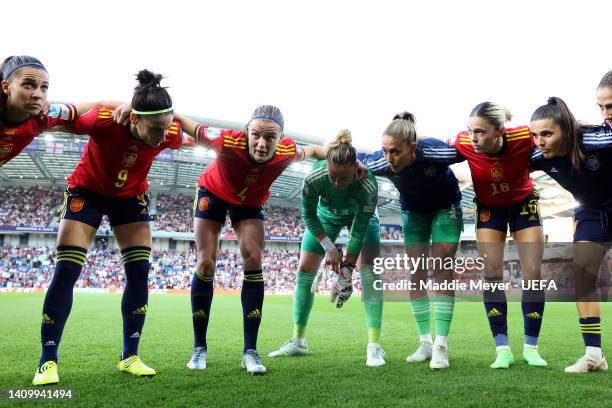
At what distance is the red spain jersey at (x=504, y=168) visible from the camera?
14.8 feet

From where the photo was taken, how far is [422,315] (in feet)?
16.3

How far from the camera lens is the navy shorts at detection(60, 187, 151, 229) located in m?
3.99

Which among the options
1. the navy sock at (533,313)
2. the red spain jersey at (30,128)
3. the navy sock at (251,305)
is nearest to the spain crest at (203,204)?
the navy sock at (251,305)

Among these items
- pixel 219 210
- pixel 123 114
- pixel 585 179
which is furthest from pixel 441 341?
pixel 123 114

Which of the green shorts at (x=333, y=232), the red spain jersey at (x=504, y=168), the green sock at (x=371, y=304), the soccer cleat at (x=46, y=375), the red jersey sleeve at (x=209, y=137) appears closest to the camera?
the soccer cleat at (x=46, y=375)

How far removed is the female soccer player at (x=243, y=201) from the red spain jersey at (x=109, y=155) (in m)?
0.53

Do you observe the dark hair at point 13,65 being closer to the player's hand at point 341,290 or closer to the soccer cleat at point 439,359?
the player's hand at point 341,290

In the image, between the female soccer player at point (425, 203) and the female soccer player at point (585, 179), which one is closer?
the female soccer player at point (585, 179)

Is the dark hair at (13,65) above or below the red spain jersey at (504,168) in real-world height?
above

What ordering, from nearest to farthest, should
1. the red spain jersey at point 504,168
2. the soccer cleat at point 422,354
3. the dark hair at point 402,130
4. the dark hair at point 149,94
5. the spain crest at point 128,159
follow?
the dark hair at point 149,94
the spain crest at point 128,159
the dark hair at point 402,130
the red spain jersey at point 504,168
the soccer cleat at point 422,354

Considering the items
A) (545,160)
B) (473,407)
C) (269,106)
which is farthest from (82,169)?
(545,160)

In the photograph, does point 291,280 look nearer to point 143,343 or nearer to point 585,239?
point 143,343

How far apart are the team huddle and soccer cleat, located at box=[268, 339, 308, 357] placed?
0.03 meters

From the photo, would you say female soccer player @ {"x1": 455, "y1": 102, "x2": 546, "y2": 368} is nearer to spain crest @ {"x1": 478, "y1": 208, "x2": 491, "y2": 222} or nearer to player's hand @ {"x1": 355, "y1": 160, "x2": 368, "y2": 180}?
spain crest @ {"x1": 478, "y1": 208, "x2": 491, "y2": 222}
